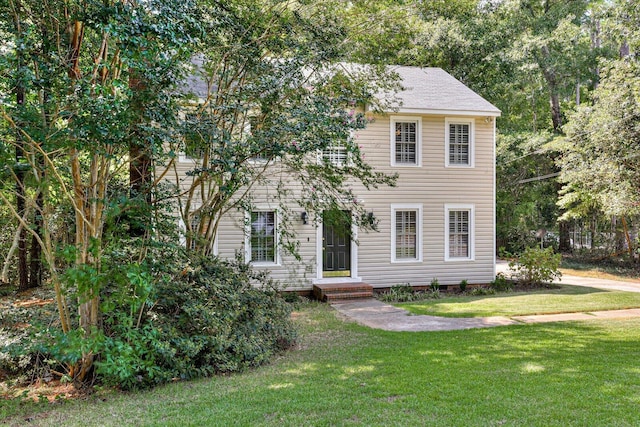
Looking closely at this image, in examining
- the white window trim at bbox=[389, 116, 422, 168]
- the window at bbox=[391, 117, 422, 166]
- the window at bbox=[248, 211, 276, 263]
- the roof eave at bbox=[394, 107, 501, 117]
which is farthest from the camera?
the window at bbox=[391, 117, 422, 166]

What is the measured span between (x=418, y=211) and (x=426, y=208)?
0.24m

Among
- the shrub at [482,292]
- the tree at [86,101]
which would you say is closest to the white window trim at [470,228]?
the shrub at [482,292]

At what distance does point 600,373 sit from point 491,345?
5.08 ft

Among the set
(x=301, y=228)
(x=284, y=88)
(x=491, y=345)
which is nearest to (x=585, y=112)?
(x=301, y=228)

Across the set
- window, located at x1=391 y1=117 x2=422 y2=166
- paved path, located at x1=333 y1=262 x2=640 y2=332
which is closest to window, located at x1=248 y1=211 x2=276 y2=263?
paved path, located at x1=333 y1=262 x2=640 y2=332

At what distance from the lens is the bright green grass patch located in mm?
9164

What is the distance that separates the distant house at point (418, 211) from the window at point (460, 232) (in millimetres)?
29

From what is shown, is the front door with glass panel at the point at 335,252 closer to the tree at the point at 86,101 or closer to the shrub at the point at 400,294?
the shrub at the point at 400,294

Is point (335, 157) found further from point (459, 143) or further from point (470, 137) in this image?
point (470, 137)

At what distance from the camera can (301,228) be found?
11.3m

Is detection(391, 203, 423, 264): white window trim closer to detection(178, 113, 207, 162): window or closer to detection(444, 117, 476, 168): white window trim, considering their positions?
detection(444, 117, 476, 168): white window trim

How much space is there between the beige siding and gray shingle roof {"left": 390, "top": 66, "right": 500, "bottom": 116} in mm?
370

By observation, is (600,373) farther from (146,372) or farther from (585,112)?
(585,112)

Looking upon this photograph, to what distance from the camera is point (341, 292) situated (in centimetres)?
1086
